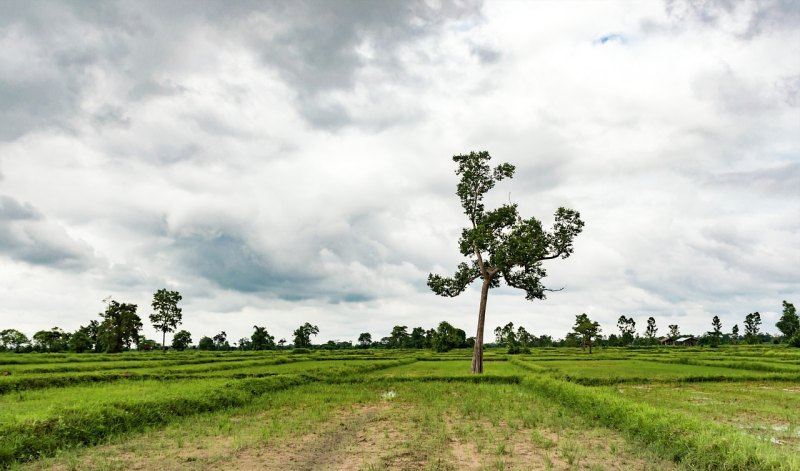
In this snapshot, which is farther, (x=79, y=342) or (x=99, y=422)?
(x=79, y=342)

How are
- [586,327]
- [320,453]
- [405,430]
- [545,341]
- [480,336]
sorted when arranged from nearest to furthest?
1. [320,453]
2. [405,430]
3. [480,336]
4. [586,327]
5. [545,341]

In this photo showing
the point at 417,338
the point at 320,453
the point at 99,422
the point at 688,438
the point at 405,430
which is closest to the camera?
the point at 688,438

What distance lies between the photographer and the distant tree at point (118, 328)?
283 feet

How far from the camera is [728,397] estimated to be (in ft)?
70.5

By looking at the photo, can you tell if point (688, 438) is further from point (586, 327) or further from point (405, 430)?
point (586, 327)

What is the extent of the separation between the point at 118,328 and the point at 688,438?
98.1m

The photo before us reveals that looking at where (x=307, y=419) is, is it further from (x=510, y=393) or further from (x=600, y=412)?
(x=510, y=393)

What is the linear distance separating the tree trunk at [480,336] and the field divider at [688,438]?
55.4ft

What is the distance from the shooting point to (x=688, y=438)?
33.8ft

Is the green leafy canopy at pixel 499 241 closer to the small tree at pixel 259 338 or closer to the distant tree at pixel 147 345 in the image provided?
the small tree at pixel 259 338

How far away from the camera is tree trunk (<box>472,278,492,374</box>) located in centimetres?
3328

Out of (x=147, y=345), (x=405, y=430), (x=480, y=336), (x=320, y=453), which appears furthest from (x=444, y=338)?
(x=320, y=453)

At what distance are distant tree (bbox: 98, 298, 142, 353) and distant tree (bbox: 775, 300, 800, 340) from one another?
132500 millimetres

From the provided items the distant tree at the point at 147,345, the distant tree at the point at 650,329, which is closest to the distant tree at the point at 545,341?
the distant tree at the point at 650,329
